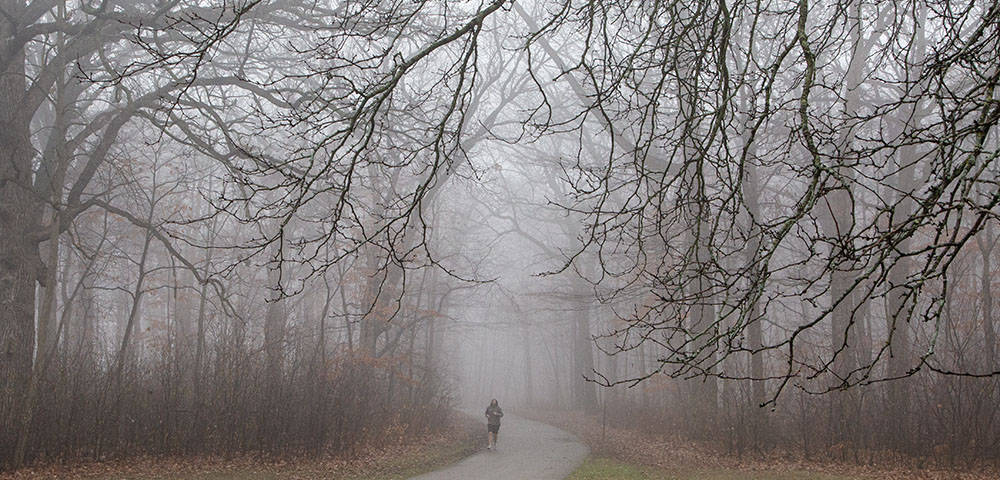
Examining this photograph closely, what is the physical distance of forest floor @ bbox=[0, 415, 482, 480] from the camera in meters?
10.5

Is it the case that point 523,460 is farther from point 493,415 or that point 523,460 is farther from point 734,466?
point 734,466

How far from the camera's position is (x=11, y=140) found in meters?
11.0

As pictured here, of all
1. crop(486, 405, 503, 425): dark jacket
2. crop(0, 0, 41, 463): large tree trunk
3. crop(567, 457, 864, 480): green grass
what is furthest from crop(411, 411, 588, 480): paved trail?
crop(0, 0, 41, 463): large tree trunk

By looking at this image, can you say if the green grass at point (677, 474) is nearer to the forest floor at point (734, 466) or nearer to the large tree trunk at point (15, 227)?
the forest floor at point (734, 466)

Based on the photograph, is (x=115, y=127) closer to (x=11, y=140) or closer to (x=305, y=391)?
(x=11, y=140)

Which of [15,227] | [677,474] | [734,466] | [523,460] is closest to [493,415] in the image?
[523,460]

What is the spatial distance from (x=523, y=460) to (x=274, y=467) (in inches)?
224

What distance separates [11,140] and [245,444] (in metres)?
6.81

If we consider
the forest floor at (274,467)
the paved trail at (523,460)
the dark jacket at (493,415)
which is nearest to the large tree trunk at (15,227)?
the forest floor at (274,467)

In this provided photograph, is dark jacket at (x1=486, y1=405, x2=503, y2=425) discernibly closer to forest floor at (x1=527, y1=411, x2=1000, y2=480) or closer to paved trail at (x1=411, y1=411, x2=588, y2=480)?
paved trail at (x1=411, y1=411, x2=588, y2=480)

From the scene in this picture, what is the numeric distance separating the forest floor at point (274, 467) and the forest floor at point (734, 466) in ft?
11.7

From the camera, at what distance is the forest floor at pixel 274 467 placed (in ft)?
34.6

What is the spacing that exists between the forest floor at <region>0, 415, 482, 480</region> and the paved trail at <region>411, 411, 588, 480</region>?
24.9 inches

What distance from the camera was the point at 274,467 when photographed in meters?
12.4
